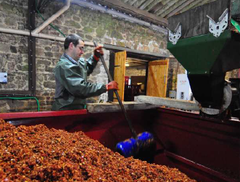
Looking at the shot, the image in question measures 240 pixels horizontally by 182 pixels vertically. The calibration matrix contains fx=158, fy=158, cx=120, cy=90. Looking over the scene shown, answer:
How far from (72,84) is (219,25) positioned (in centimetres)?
146

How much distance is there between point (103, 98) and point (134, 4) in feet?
9.07

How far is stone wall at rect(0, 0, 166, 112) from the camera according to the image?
10.9 ft

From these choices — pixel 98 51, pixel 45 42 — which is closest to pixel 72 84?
pixel 98 51

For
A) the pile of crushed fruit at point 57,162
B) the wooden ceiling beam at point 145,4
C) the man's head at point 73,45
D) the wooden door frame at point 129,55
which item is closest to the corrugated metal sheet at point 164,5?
the wooden ceiling beam at point 145,4

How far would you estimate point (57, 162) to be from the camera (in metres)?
0.77

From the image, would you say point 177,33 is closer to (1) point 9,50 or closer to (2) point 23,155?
(2) point 23,155

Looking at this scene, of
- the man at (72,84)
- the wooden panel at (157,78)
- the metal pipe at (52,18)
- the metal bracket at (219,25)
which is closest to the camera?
the metal bracket at (219,25)

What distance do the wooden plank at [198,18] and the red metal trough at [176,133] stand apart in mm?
780

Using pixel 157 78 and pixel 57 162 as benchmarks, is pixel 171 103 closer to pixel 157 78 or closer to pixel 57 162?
pixel 57 162

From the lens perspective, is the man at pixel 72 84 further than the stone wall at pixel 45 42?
No

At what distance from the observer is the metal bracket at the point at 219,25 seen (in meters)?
0.85

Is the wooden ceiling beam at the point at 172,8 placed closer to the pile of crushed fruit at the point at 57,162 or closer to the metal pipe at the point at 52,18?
the metal pipe at the point at 52,18

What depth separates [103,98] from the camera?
4.54 metres

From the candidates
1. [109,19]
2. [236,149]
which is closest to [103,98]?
[109,19]
